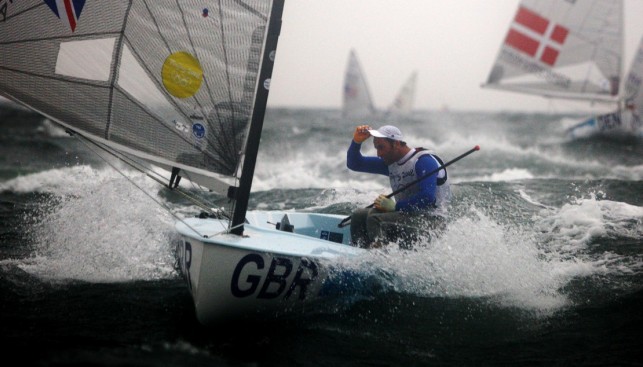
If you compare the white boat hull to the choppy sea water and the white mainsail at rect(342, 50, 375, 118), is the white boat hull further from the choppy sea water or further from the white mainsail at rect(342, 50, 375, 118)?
the white mainsail at rect(342, 50, 375, 118)

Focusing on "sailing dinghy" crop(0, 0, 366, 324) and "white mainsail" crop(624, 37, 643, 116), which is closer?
"sailing dinghy" crop(0, 0, 366, 324)

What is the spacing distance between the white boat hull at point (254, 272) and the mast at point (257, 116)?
19cm

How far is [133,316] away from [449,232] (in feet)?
7.96

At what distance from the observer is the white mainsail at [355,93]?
36.1 meters

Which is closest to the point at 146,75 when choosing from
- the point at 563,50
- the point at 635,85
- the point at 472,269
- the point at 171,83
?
the point at 171,83

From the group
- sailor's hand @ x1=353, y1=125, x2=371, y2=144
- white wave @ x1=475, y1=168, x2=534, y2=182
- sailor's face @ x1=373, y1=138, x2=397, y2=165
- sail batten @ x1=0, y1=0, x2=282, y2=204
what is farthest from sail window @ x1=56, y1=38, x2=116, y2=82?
white wave @ x1=475, y1=168, x2=534, y2=182

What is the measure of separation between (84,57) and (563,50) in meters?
15.2

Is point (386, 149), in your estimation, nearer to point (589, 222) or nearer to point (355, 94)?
point (589, 222)

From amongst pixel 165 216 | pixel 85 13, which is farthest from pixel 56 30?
pixel 165 216

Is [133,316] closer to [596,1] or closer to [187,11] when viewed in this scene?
[187,11]

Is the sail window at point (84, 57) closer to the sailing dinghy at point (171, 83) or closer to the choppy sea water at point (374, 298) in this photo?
the sailing dinghy at point (171, 83)

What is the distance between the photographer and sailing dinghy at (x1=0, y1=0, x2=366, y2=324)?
3982 mm

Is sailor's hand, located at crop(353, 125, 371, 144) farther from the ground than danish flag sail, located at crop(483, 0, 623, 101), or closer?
closer

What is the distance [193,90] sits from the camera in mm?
4062
